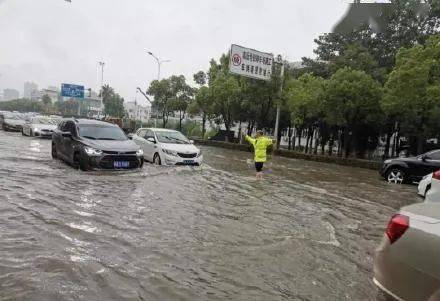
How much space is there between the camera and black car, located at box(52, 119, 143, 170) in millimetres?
12438

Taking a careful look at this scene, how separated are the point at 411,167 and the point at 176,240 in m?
12.6

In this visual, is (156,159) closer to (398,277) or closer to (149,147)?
(149,147)

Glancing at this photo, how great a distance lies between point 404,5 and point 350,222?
33.9 metres

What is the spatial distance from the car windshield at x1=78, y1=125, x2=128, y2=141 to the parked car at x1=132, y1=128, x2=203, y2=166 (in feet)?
5.89

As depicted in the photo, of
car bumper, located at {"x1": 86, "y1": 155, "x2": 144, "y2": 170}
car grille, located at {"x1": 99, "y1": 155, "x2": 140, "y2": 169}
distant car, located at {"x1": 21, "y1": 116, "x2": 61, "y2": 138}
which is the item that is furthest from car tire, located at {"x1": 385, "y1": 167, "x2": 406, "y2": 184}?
distant car, located at {"x1": 21, "y1": 116, "x2": 61, "y2": 138}

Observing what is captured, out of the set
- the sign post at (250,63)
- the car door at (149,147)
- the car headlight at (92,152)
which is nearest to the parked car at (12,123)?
the sign post at (250,63)

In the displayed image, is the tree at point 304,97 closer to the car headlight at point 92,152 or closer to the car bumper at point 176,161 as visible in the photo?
the car bumper at point 176,161

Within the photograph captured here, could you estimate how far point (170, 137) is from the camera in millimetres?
16812

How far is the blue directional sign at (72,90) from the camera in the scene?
65375mm

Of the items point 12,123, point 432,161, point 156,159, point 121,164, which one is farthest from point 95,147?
point 12,123

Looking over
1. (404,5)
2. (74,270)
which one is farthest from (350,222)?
(404,5)

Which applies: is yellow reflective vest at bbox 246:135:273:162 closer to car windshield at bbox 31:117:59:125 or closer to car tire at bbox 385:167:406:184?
car tire at bbox 385:167:406:184

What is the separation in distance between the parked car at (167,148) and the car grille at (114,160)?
2.30m

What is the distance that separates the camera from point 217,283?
15.8 feet
